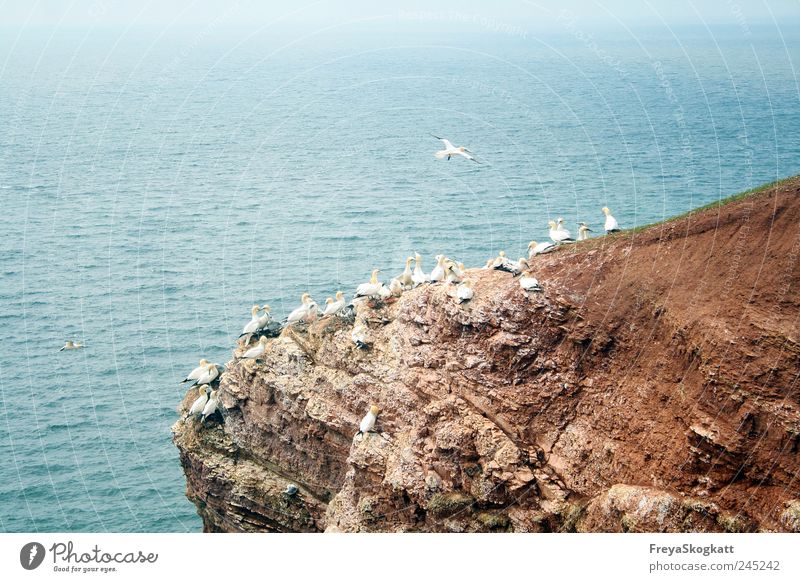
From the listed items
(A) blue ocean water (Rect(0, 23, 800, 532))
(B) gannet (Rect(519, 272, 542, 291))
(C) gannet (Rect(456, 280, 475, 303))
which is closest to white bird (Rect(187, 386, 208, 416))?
(A) blue ocean water (Rect(0, 23, 800, 532))

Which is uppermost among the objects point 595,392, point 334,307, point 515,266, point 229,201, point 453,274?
point 515,266

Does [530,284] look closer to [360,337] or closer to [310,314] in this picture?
[360,337]

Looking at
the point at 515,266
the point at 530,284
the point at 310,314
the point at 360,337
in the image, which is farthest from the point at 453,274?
the point at 310,314

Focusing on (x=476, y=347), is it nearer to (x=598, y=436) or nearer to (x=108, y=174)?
(x=598, y=436)

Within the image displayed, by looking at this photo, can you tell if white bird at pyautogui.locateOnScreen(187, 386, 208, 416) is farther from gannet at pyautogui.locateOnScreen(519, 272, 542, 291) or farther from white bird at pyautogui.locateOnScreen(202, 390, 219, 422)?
gannet at pyautogui.locateOnScreen(519, 272, 542, 291)
